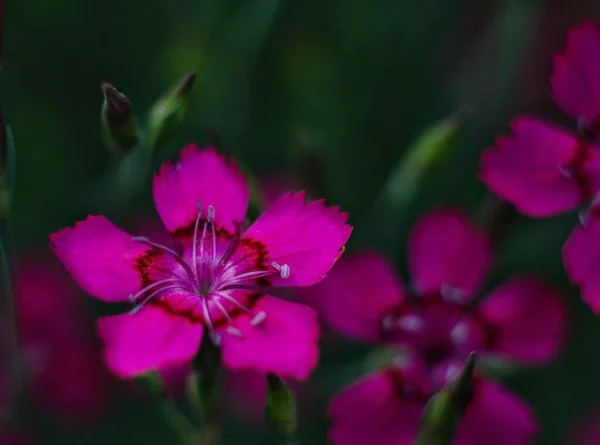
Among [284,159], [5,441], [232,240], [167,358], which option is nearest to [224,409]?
[5,441]

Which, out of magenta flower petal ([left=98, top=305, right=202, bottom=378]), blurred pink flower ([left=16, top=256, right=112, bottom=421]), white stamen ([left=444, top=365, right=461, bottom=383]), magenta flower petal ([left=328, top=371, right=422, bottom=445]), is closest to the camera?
magenta flower petal ([left=98, top=305, right=202, bottom=378])

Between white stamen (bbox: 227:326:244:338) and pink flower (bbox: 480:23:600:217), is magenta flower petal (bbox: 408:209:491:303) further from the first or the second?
white stamen (bbox: 227:326:244:338)

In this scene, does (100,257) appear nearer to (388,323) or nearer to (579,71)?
(388,323)

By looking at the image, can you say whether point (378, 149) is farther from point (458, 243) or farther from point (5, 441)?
point (5, 441)

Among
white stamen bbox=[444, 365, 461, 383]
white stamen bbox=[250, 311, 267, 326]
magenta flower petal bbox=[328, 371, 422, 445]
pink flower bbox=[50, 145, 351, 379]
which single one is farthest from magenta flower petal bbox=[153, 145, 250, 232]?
white stamen bbox=[444, 365, 461, 383]

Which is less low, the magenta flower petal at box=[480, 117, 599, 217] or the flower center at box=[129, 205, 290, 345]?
the magenta flower petal at box=[480, 117, 599, 217]

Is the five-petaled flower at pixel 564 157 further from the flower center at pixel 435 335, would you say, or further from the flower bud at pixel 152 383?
the flower bud at pixel 152 383

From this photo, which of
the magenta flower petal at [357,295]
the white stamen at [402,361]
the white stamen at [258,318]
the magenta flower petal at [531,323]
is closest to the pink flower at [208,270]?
the white stamen at [258,318]

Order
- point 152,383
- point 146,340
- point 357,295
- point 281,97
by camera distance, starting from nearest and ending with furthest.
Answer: point 146,340, point 152,383, point 357,295, point 281,97

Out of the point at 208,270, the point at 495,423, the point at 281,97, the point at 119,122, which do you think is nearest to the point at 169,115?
the point at 119,122
